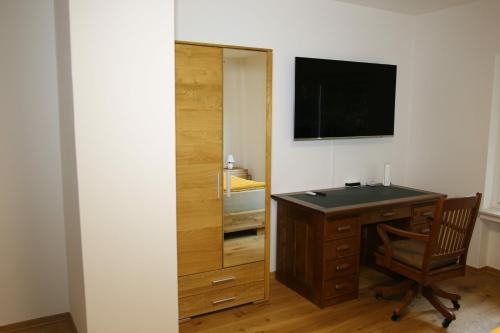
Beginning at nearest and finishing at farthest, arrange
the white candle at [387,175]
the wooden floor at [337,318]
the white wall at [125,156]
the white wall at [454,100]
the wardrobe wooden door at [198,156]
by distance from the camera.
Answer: the white wall at [125,156] → the wardrobe wooden door at [198,156] → the wooden floor at [337,318] → the white wall at [454,100] → the white candle at [387,175]

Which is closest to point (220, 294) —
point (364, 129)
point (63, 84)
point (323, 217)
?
point (323, 217)

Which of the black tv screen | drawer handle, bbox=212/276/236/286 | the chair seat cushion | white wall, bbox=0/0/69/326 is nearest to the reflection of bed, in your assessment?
drawer handle, bbox=212/276/236/286

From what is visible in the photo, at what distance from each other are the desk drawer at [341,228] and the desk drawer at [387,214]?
0.45 feet

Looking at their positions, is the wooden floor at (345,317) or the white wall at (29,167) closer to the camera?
the white wall at (29,167)

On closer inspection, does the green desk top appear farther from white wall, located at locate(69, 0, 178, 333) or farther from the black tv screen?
white wall, located at locate(69, 0, 178, 333)

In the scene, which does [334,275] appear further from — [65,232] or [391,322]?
[65,232]

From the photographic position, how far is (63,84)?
2.37 metres

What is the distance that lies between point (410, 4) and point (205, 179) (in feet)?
8.32

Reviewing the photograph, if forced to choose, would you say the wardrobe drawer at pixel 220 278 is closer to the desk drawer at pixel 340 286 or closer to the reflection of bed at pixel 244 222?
the reflection of bed at pixel 244 222

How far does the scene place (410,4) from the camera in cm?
362

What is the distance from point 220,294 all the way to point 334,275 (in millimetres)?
881

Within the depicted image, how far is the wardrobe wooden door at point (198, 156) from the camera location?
262 centimetres

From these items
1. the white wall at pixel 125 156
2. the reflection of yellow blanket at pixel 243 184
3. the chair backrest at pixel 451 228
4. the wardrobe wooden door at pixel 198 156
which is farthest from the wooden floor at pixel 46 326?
the chair backrest at pixel 451 228

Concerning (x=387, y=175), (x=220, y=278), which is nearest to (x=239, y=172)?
(x=220, y=278)
